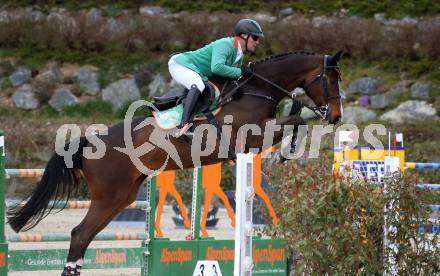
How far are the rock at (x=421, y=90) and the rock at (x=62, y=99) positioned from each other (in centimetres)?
735

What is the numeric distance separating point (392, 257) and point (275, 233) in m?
0.82

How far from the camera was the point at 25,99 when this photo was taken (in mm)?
18297

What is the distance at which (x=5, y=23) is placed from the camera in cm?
1962

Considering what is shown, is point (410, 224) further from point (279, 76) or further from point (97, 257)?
point (97, 257)

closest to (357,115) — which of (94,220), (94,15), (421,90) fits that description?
(421,90)

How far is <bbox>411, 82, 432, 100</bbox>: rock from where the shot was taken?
17125 mm

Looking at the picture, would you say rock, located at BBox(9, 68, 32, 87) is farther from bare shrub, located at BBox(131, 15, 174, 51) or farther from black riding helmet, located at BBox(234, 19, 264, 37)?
black riding helmet, located at BBox(234, 19, 264, 37)

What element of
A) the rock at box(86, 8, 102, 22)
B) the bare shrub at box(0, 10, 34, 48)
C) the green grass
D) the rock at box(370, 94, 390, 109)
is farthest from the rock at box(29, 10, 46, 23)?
Result: the rock at box(370, 94, 390, 109)

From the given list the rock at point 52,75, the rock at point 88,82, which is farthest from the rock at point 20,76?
the rock at point 88,82

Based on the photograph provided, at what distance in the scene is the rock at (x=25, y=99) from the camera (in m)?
18.2

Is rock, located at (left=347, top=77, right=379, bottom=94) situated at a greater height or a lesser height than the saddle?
greater

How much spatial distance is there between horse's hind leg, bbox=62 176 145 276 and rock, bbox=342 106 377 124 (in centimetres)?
997

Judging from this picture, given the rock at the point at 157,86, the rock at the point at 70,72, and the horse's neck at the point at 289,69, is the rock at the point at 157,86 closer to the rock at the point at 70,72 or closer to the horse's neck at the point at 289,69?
the rock at the point at 70,72

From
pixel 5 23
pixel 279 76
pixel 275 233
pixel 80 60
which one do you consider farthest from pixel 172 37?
pixel 275 233
